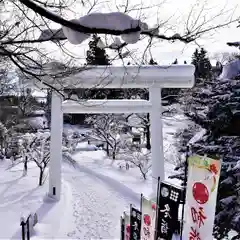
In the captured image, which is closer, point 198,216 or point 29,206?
point 198,216

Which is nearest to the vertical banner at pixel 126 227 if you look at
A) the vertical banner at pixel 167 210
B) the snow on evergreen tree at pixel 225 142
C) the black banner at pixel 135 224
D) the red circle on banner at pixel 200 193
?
the black banner at pixel 135 224

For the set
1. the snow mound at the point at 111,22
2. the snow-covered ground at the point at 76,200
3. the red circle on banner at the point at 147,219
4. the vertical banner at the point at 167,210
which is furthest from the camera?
the snow-covered ground at the point at 76,200

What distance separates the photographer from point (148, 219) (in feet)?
23.6

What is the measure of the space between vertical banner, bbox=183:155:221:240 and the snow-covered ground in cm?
606

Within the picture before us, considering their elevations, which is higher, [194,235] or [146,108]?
[146,108]

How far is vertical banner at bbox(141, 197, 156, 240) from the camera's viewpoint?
701 centimetres

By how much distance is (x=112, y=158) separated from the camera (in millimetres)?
23922

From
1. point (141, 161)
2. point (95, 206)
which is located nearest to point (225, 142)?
point (95, 206)

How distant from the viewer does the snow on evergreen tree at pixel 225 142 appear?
756 cm

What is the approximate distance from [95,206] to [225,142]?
7.22m

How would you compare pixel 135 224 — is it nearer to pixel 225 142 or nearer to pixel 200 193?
pixel 225 142

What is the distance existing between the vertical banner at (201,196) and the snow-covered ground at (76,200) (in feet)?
19.9

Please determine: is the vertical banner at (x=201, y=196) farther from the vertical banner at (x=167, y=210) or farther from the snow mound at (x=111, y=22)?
the snow mound at (x=111, y=22)

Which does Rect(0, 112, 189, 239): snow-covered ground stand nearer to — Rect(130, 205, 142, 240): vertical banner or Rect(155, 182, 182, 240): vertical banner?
Rect(130, 205, 142, 240): vertical banner
